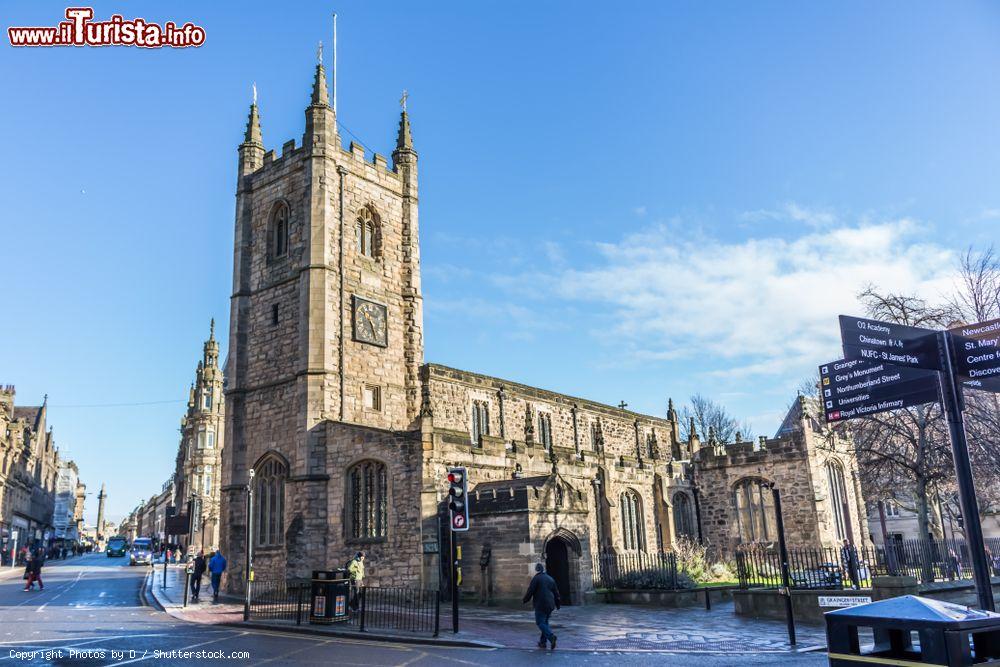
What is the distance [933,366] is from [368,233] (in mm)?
23430

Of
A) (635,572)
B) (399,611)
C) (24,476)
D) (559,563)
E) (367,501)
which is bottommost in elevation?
(399,611)

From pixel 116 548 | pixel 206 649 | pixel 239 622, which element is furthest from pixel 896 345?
pixel 116 548

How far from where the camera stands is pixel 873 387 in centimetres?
1086

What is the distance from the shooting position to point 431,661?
12.3 meters

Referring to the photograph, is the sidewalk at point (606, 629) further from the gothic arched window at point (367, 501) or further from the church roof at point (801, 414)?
the church roof at point (801, 414)

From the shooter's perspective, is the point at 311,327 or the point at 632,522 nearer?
the point at 311,327

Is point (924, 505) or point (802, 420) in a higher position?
point (802, 420)

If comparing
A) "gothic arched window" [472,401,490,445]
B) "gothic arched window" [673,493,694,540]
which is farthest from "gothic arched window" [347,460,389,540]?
"gothic arched window" [673,493,694,540]

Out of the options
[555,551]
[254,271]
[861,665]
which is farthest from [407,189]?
[861,665]

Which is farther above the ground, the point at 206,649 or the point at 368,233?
the point at 368,233

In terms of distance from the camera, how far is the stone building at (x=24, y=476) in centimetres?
6094

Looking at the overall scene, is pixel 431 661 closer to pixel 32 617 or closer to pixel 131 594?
pixel 32 617

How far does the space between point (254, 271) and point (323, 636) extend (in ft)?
59.0

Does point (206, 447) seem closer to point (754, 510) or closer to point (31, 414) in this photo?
point (31, 414)
